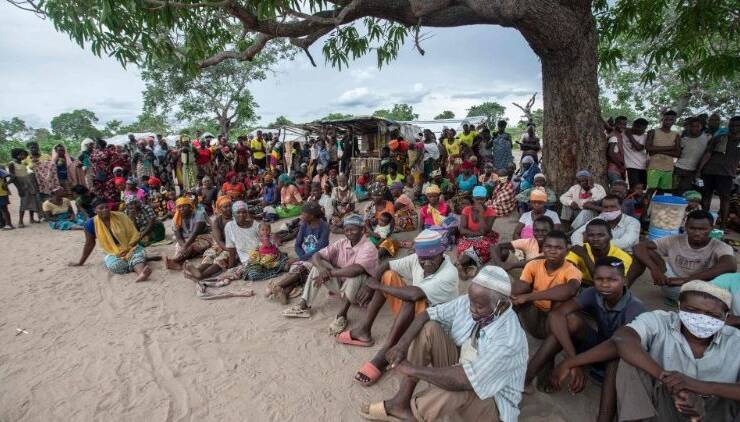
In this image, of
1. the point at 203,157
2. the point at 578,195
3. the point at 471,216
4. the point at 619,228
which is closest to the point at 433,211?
the point at 471,216

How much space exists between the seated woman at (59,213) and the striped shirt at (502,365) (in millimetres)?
9605

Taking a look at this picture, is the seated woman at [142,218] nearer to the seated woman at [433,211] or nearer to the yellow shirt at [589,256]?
the seated woman at [433,211]

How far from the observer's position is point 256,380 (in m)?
3.15

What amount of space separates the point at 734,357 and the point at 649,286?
8.81ft

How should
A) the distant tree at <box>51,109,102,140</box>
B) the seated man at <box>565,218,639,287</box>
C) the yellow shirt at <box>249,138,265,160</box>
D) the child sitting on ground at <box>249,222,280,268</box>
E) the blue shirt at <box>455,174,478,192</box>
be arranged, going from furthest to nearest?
the distant tree at <box>51,109,102,140</box>, the yellow shirt at <box>249,138,265,160</box>, the blue shirt at <box>455,174,478,192</box>, the child sitting on ground at <box>249,222,280,268</box>, the seated man at <box>565,218,639,287</box>

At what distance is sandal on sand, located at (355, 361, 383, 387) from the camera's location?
3016 millimetres

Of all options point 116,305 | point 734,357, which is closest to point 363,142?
point 116,305

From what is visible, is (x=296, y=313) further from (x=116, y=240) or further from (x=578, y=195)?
(x=578, y=195)

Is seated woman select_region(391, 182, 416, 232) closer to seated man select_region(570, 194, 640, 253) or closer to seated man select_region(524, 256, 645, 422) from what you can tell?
seated man select_region(570, 194, 640, 253)

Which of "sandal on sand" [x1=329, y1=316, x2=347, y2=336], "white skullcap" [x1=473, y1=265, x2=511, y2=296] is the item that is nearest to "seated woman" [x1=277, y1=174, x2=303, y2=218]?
"sandal on sand" [x1=329, y1=316, x2=347, y2=336]

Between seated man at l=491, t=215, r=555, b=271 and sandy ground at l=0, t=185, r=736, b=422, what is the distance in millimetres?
620

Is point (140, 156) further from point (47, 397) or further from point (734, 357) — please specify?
point (734, 357)

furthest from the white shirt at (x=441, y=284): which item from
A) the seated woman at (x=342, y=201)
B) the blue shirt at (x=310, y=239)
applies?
the seated woman at (x=342, y=201)

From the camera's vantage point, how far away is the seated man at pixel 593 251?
3.21 m
